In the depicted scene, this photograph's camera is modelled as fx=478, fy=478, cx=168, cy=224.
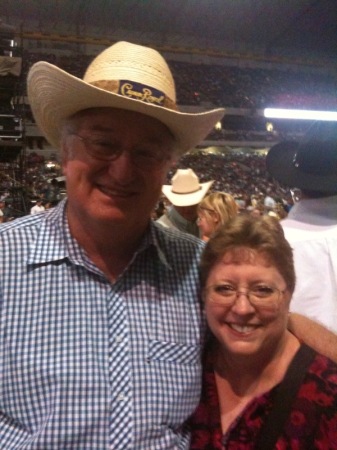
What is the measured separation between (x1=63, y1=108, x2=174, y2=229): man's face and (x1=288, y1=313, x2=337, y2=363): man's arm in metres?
0.56

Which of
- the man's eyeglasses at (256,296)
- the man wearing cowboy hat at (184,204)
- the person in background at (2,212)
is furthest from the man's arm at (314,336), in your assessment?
the person in background at (2,212)

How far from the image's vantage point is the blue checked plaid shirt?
3.64 feet

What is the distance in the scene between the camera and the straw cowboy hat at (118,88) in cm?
121

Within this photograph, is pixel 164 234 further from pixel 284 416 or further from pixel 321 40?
pixel 321 40

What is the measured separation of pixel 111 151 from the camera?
47.9 inches

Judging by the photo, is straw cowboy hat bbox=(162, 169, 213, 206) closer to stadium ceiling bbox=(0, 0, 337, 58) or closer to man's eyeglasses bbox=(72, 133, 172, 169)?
man's eyeglasses bbox=(72, 133, 172, 169)

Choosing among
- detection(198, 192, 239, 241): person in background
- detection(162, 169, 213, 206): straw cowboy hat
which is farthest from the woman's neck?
detection(162, 169, 213, 206): straw cowboy hat

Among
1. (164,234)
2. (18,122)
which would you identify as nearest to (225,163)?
(18,122)

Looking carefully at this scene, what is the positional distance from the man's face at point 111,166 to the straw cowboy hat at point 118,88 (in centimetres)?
4

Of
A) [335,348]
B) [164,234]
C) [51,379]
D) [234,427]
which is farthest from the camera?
[164,234]

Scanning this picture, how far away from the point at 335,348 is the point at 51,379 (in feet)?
2.52

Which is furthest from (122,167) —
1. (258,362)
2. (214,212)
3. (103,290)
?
(214,212)

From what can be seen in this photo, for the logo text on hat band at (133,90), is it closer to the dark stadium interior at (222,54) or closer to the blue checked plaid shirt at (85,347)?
the blue checked plaid shirt at (85,347)

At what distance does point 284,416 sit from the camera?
3.81ft
